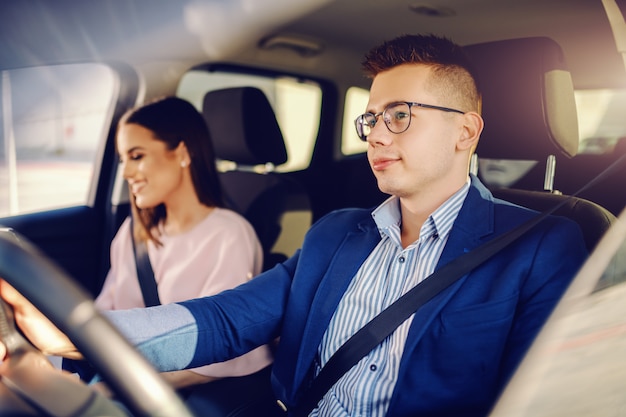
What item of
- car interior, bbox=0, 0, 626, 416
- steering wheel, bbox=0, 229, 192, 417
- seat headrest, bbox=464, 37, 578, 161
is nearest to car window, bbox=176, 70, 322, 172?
car interior, bbox=0, 0, 626, 416

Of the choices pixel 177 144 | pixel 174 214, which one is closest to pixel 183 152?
pixel 177 144

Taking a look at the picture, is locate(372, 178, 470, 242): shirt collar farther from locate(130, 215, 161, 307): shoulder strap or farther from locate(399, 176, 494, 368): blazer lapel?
locate(130, 215, 161, 307): shoulder strap

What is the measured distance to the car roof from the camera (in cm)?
171

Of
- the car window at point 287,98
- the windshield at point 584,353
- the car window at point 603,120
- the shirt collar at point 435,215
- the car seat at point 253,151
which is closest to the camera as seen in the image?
the windshield at point 584,353

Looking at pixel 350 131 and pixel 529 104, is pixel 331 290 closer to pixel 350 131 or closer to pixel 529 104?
pixel 529 104

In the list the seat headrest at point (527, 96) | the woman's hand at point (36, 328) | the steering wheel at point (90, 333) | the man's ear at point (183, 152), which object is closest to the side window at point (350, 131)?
the man's ear at point (183, 152)

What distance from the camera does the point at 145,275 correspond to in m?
2.08

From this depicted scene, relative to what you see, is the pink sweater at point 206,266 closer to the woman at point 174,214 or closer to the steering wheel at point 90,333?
the woman at point 174,214

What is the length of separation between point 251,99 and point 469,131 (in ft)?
4.04

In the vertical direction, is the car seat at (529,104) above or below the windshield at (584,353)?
above

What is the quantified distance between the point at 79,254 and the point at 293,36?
4.31 feet

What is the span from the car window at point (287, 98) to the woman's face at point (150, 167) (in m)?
0.56

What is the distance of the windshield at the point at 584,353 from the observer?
3.89ft

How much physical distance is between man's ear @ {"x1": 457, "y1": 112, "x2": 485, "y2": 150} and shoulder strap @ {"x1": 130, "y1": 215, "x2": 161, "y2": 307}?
43.7 inches
